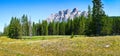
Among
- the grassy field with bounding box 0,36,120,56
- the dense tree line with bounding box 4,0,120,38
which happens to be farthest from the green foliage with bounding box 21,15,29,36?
the grassy field with bounding box 0,36,120,56

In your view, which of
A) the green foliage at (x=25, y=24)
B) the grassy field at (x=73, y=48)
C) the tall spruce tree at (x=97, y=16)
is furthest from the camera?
the green foliage at (x=25, y=24)

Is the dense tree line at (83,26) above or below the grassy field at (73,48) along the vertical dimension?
above

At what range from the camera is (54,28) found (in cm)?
19262

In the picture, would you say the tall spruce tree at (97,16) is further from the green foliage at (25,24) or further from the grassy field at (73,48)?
the green foliage at (25,24)

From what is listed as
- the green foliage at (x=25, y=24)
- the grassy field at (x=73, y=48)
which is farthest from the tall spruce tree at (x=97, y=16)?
the green foliage at (x=25, y=24)

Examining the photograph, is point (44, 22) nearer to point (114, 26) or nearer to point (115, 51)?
point (114, 26)

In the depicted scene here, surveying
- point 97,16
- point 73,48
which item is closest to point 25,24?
point 97,16

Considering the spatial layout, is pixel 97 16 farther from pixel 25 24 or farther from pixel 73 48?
pixel 25 24

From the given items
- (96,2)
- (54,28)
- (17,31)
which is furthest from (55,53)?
(54,28)

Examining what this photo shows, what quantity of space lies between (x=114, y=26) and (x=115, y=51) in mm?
125180

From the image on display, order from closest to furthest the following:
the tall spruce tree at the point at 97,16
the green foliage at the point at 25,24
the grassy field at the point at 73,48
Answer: the grassy field at the point at 73,48 → the tall spruce tree at the point at 97,16 → the green foliage at the point at 25,24

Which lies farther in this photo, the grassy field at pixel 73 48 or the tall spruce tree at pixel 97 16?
the tall spruce tree at pixel 97 16

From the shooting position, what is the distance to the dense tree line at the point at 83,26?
342 ft

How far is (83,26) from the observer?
156625 mm
